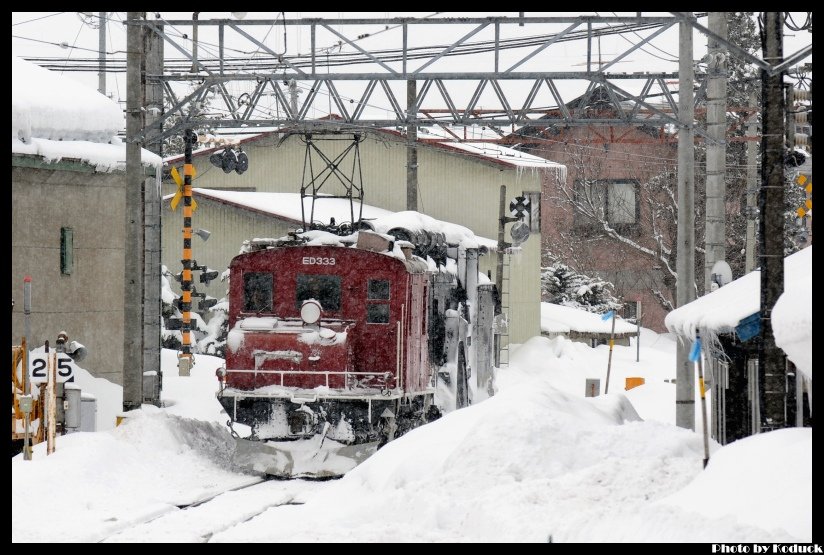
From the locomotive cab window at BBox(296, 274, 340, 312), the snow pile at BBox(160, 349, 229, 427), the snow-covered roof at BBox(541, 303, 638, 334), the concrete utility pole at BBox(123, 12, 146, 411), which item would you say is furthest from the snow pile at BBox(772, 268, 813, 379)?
the snow-covered roof at BBox(541, 303, 638, 334)

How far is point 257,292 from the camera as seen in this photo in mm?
20000

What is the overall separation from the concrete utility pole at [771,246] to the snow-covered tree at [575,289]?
37707 mm

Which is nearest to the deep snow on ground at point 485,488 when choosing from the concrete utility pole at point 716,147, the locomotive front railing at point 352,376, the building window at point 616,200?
the locomotive front railing at point 352,376

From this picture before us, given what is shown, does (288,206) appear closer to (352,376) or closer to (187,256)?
(187,256)

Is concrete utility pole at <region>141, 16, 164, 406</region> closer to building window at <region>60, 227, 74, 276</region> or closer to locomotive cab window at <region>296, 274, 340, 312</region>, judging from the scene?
building window at <region>60, 227, 74, 276</region>

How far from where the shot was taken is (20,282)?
21.0m

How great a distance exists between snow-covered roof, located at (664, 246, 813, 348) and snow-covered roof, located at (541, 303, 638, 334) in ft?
89.3

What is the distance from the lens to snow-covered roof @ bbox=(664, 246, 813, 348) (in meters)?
14.4

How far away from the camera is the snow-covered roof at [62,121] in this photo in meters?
20.8

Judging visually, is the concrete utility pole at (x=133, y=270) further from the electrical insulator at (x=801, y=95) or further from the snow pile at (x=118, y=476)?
the electrical insulator at (x=801, y=95)
